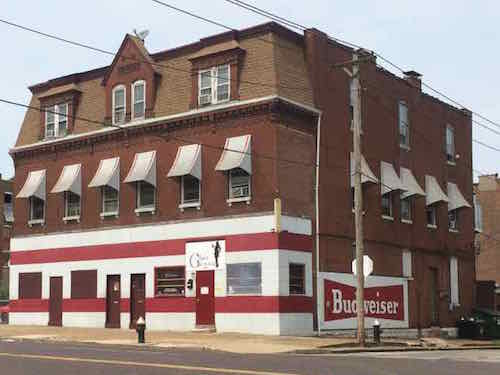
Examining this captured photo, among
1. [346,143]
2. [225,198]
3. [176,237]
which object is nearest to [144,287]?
[176,237]

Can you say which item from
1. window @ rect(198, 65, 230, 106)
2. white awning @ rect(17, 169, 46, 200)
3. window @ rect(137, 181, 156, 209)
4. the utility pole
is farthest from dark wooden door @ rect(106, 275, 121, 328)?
the utility pole

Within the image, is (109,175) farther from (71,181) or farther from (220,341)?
(220,341)

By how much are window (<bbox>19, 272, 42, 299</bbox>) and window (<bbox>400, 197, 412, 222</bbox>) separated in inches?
743

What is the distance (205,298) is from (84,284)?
7821 mm

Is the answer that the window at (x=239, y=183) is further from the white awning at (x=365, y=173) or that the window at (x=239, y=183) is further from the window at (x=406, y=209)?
the window at (x=406, y=209)

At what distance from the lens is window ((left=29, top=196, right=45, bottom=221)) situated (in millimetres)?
41969

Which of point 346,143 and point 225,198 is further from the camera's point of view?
point 346,143

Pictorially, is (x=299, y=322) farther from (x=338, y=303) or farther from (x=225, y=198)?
(x=225, y=198)

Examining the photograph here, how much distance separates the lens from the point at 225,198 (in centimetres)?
3416

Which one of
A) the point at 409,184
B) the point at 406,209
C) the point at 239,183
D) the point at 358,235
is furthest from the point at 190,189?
the point at 406,209

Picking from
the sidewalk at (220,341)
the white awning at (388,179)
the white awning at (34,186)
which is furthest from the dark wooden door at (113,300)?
the white awning at (388,179)

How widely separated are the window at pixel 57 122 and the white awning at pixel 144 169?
595 centimetres

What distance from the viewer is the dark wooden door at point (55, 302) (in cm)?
4012

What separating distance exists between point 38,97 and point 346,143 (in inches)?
673
